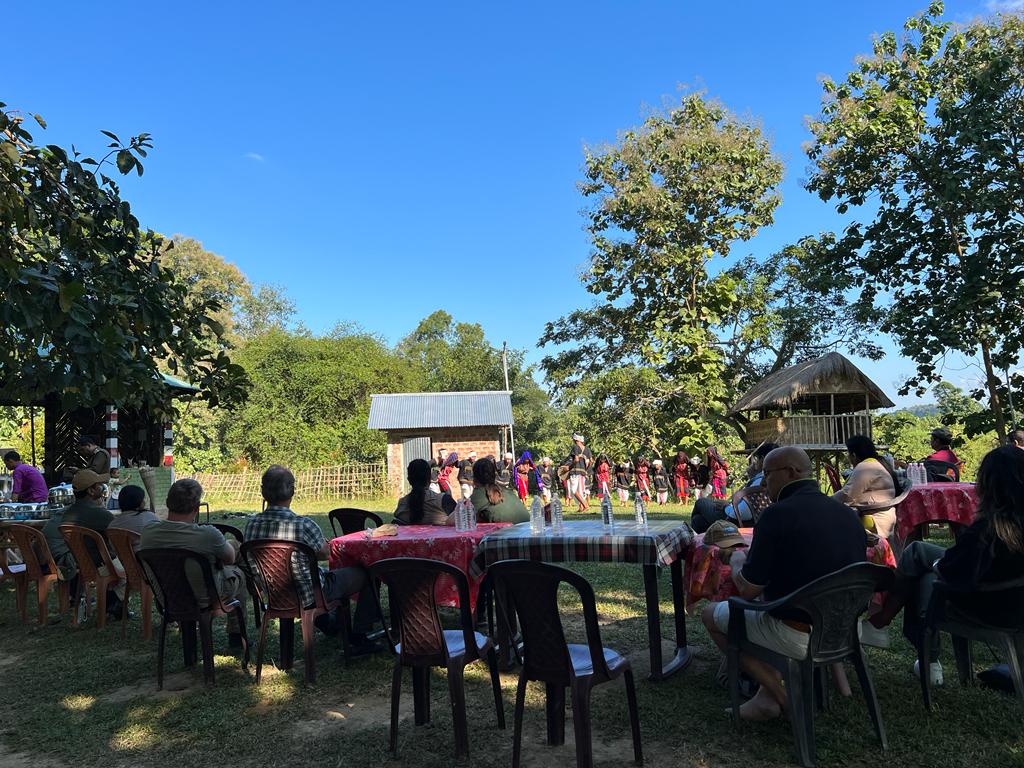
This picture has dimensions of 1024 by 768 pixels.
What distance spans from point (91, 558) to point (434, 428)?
18417 millimetres

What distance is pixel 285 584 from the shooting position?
4352mm

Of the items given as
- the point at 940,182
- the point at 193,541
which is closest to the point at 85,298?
the point at 193,541

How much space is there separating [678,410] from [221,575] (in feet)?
63.7

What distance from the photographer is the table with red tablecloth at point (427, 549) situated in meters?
4.49

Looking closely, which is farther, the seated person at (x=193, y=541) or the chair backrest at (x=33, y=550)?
the chair backrest at (x=33, y=550)

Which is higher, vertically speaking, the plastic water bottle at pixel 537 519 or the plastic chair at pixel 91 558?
the plastic water bottle at pixel 537 519

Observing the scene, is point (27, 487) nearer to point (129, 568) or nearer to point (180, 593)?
point (129, 568)

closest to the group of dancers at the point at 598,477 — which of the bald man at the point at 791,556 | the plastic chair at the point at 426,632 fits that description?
the plastic chair at the point at 426,632

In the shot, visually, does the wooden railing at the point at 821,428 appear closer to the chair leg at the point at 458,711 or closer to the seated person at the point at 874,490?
the seated person at the point at 874,490

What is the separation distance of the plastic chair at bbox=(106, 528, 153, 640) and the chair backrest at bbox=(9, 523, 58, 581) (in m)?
0.84

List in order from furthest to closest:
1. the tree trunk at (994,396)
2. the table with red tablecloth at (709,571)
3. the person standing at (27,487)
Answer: the tree trunk at (994,396), the person standing at (27,487), the table with red tablecloth at (709,571)

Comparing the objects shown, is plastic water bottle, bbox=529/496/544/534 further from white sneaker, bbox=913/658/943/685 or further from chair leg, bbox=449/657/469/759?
white sneaker, bbox=913/658/943/685

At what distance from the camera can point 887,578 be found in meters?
3.12

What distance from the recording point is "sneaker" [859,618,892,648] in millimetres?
3629
